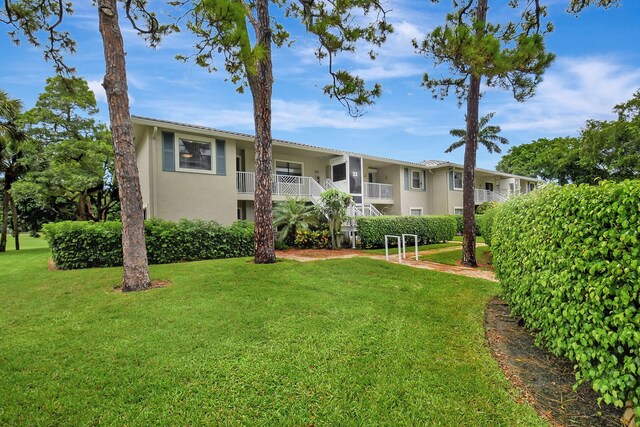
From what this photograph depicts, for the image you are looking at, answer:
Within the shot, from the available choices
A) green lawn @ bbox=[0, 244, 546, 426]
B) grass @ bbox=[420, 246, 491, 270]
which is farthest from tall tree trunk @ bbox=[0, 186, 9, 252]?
grass @ bbox=[420, 246, 491, 270]

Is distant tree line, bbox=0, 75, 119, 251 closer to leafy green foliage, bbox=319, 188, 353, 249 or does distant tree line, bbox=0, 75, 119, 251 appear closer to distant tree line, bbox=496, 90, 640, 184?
leafy green foliage, bbox=319, 188, 353, 249

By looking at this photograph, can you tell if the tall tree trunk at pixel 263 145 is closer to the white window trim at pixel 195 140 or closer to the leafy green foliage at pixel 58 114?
the white window trim at pixel 195 140

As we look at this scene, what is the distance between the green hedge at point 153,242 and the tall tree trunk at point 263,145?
2.61m

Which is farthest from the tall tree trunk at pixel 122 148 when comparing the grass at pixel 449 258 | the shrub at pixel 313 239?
the grass at pixel 449 258

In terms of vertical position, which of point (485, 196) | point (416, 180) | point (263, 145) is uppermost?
point (416, 180)

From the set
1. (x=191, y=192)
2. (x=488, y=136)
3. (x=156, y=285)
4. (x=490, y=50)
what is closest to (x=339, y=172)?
(x=191, y=192)

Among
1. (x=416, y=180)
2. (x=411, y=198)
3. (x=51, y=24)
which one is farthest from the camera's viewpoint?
(x=416, y=180)

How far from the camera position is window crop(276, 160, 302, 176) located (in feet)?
57.6

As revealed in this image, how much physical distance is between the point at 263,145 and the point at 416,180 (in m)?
16.7

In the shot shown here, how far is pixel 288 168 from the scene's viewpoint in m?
17.9

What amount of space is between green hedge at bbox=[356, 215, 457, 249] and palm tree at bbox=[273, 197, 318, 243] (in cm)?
220

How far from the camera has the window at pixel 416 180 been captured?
22.7m

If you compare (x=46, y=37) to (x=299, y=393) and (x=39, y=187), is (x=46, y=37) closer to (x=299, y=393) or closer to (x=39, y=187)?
(x=39, y=187)

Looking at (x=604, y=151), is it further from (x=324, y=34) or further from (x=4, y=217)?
(x=4, y=217)
